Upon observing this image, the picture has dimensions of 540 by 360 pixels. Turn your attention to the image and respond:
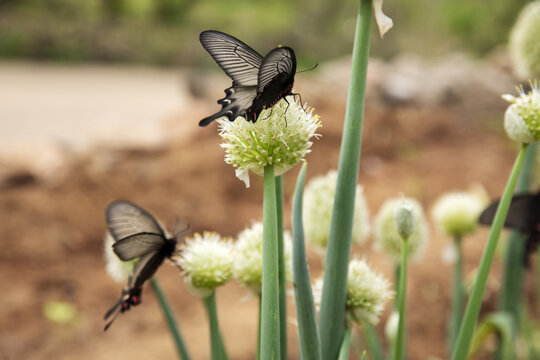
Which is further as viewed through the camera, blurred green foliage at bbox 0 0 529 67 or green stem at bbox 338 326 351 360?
blurred green foliage at bbox 0 0 529 67

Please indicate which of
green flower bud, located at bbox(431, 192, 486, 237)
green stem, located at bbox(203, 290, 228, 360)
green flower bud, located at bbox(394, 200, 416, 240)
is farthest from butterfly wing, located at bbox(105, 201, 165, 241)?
green flower bud, located at bbox(431, 192, 486, 237)

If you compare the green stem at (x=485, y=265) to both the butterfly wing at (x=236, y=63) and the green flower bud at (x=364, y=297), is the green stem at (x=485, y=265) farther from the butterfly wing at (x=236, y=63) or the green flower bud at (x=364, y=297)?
the butterfly wing at (x=236, y=63)

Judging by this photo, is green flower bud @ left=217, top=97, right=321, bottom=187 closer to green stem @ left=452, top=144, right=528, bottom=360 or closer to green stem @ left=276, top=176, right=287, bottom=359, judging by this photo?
green stem @ left=276, top=176, right=287, bottom=359

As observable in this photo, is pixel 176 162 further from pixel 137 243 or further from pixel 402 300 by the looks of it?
pixel 402 300

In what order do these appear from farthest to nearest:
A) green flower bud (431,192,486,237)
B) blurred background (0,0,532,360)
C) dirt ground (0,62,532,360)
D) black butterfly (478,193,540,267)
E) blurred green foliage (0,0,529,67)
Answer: blurred green foliage (0,0,529,67) < blurred background (0,0,532,360) < dirt ground (0,62,532,360) < green flower bud (431,192,486,237) < black butterfly (478,193,540,267)

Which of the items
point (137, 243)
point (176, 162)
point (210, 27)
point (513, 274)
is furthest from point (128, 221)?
point (210, 27)

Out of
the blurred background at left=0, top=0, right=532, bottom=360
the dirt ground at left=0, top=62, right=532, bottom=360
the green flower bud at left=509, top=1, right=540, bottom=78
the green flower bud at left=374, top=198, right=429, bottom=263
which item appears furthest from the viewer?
the blurred background at left=0, top=0, right=532, bottom=360

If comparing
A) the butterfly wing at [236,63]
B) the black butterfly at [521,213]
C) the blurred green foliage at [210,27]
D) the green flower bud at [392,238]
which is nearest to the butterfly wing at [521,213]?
the black butterfly at [521,213]

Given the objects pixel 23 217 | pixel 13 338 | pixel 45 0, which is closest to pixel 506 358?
pixel 13 338
